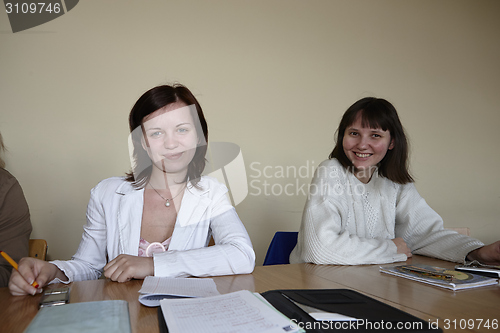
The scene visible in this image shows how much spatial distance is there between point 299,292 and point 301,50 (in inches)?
93.4

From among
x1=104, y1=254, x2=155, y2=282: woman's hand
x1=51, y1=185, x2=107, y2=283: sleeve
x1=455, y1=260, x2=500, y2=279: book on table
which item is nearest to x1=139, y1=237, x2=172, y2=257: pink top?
x1=51, y1=185, x2=107, y2=283: sleeve

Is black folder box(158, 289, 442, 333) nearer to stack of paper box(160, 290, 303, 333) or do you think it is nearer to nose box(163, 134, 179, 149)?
stack of paper box(160, 290, 303, 333)

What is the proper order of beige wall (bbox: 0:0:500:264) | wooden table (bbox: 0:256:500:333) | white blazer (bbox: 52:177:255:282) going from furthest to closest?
beige wall (bbox: 0:0:500:264), white blazer (bbox: 52:177:255:282), wooden table (bbox: 0:256:500:333)

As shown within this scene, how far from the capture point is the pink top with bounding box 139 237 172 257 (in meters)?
1.44

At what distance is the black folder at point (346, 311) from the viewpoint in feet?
2.39

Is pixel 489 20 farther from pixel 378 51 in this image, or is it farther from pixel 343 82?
pixel 343 82

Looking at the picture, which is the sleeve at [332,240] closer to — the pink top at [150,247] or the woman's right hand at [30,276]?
the pink top at [150,247]

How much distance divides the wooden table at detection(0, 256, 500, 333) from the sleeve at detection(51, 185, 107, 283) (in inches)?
8.8

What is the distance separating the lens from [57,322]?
2.38 ft

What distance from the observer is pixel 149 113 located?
1490 millimetres

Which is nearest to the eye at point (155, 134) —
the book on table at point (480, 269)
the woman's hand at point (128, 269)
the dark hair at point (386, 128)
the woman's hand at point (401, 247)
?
the woman's hand at point (128, 269)

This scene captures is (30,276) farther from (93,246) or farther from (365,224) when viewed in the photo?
(365,224)

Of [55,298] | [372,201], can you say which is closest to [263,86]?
[372,201]

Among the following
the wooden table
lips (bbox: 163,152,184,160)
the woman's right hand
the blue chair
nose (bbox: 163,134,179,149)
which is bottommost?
the blue chair
